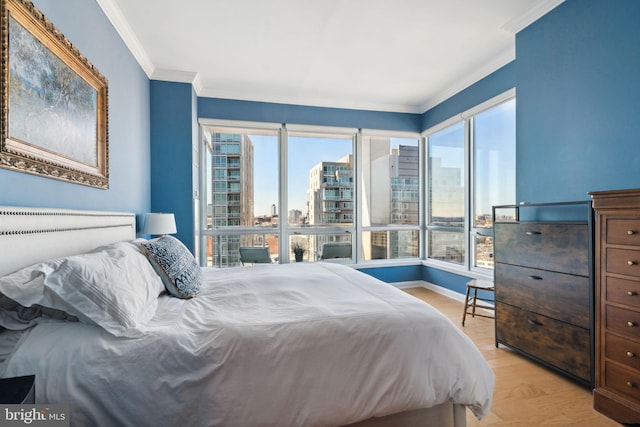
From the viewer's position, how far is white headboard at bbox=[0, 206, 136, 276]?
1.30 meters

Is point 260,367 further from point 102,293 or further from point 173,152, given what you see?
point 173,152

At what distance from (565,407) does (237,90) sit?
447 cm

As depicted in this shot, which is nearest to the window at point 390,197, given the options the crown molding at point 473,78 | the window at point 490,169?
the crown molding at point 473,78

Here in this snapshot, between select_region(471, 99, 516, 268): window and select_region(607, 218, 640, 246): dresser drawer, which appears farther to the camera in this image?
select_region(471, 99, 516, 268): window

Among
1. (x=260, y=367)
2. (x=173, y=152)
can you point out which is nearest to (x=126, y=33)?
(x=173, y=152)

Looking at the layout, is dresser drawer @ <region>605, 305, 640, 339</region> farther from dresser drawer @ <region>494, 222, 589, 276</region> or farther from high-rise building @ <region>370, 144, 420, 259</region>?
high-rise building @ <region>370, 144, 420, 259</region>

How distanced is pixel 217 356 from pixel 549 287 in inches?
89.7

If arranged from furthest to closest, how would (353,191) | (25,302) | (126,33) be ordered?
(353,191) → (126,33) → (25,302)

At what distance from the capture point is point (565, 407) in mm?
1817

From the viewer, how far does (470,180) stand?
3.88 m

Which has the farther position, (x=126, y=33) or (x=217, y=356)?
(x=126, y=33)

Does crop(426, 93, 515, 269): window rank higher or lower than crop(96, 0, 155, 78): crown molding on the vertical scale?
lower

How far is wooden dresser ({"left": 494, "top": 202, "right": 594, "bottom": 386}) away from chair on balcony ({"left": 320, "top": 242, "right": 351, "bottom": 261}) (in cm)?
232

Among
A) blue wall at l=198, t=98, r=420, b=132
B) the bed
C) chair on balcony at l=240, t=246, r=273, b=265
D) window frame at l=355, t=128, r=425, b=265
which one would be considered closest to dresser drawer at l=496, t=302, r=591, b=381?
the bed
